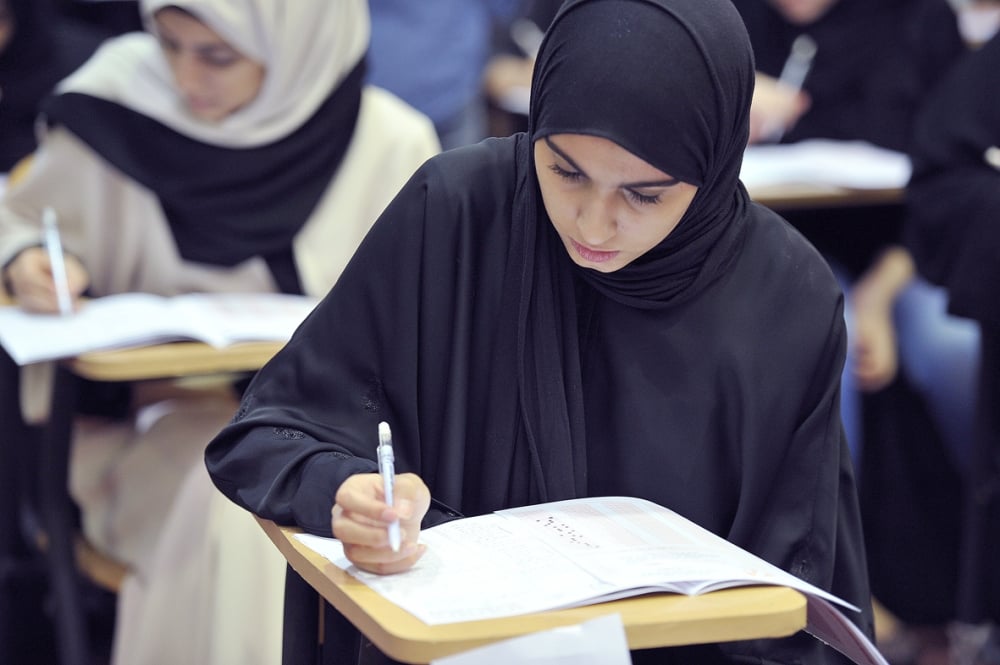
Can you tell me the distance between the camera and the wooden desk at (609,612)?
1.00 metres

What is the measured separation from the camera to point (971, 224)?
2.36 m

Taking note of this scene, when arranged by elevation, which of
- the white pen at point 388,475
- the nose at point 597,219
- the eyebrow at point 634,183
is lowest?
the white pen at point 388,475

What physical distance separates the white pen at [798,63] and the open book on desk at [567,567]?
89.6 inches

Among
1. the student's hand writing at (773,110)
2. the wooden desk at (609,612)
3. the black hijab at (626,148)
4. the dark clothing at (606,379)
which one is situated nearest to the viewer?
the wooden desk at (609,612)

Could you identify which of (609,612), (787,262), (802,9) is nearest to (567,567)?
(609,612)

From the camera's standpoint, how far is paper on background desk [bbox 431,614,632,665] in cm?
103

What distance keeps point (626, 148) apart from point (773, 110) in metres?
2.06

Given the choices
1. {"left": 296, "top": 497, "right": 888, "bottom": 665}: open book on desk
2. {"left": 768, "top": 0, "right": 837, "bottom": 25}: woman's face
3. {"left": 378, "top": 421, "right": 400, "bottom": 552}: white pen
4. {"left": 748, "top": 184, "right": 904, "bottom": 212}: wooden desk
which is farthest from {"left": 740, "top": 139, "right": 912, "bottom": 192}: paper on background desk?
{"left": 378, "top": 421, "right": 400, "bottom": 552}: white pen

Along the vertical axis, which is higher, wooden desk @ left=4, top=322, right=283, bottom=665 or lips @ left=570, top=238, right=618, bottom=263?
lips @ left=570, top=238, right=618, bottom=263

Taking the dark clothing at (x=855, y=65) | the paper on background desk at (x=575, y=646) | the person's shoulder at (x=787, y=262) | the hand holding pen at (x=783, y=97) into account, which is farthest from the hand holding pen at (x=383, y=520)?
the dark clothing at (x=855, y=65)

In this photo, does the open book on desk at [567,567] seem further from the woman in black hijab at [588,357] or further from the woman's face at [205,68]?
the woman's face at [205,68]

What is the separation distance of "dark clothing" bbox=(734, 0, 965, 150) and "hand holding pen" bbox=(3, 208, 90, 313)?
1812mm

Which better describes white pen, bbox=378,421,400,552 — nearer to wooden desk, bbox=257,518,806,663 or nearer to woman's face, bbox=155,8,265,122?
wooden desk, bbox=257,518,806,663

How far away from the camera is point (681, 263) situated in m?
1.40
